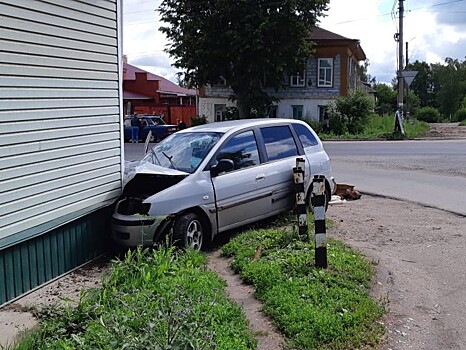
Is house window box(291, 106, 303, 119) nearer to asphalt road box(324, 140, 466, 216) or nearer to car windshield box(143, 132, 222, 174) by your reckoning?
asphalt road box(324, 140, 466, 216)

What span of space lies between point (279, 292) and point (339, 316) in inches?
28.9

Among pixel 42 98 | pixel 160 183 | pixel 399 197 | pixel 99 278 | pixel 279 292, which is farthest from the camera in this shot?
pixel 399 197

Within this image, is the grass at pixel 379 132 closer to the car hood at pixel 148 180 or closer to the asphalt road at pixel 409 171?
the asphalt road at pixel 409 171

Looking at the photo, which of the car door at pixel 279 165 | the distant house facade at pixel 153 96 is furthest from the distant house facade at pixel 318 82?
the car door at pixel 279 165

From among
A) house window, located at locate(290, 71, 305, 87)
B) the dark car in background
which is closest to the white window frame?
house window, located at locate(290, 71, 305, 87)

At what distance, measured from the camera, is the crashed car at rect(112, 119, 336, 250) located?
6.91 m

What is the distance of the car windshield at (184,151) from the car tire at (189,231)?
66cm

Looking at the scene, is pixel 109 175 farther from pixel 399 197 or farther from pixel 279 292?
pixel 399 197

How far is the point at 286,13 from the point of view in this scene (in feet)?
104

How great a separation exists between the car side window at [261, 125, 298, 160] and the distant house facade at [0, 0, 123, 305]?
225 cm

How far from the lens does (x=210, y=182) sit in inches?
290

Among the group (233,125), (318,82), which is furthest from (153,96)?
(233,125)

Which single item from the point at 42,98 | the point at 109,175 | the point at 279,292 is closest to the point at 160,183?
the point at 109,175

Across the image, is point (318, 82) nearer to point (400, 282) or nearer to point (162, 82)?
point (162, 82)
